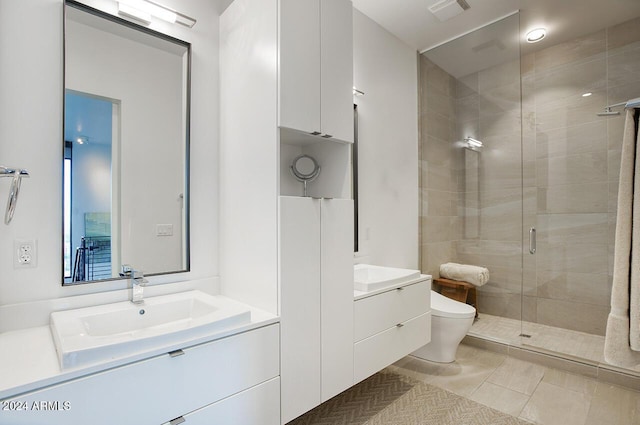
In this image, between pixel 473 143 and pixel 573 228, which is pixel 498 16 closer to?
pixel 473 143

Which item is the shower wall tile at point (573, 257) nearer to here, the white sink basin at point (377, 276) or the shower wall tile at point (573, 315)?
the shower wall tile at point (573, 315)

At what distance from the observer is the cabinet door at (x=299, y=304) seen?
153 centimetres

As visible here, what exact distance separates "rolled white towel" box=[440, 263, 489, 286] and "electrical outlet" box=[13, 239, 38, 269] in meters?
3.16

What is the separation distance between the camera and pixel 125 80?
5.34ft

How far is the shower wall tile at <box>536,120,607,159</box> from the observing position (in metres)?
3.06

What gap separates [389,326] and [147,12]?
2142 millimetres

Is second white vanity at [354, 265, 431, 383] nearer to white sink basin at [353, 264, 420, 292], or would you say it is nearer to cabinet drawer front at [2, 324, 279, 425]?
white sink basin at [353, 264, 420, 292]

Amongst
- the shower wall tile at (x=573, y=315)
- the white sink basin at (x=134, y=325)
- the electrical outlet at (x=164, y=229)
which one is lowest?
the shower wall tile at (x=573, y=315)

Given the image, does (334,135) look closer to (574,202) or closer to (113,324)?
(113,324)

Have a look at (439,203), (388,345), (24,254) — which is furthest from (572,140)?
(24,254)

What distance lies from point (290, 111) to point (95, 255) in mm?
1102

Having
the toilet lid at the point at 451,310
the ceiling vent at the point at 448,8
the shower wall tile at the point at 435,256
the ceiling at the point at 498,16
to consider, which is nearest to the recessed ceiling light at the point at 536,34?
the ceiling at the point at 498,16

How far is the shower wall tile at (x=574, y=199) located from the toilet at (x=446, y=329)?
1450 mm

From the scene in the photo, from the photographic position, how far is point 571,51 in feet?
10.5
